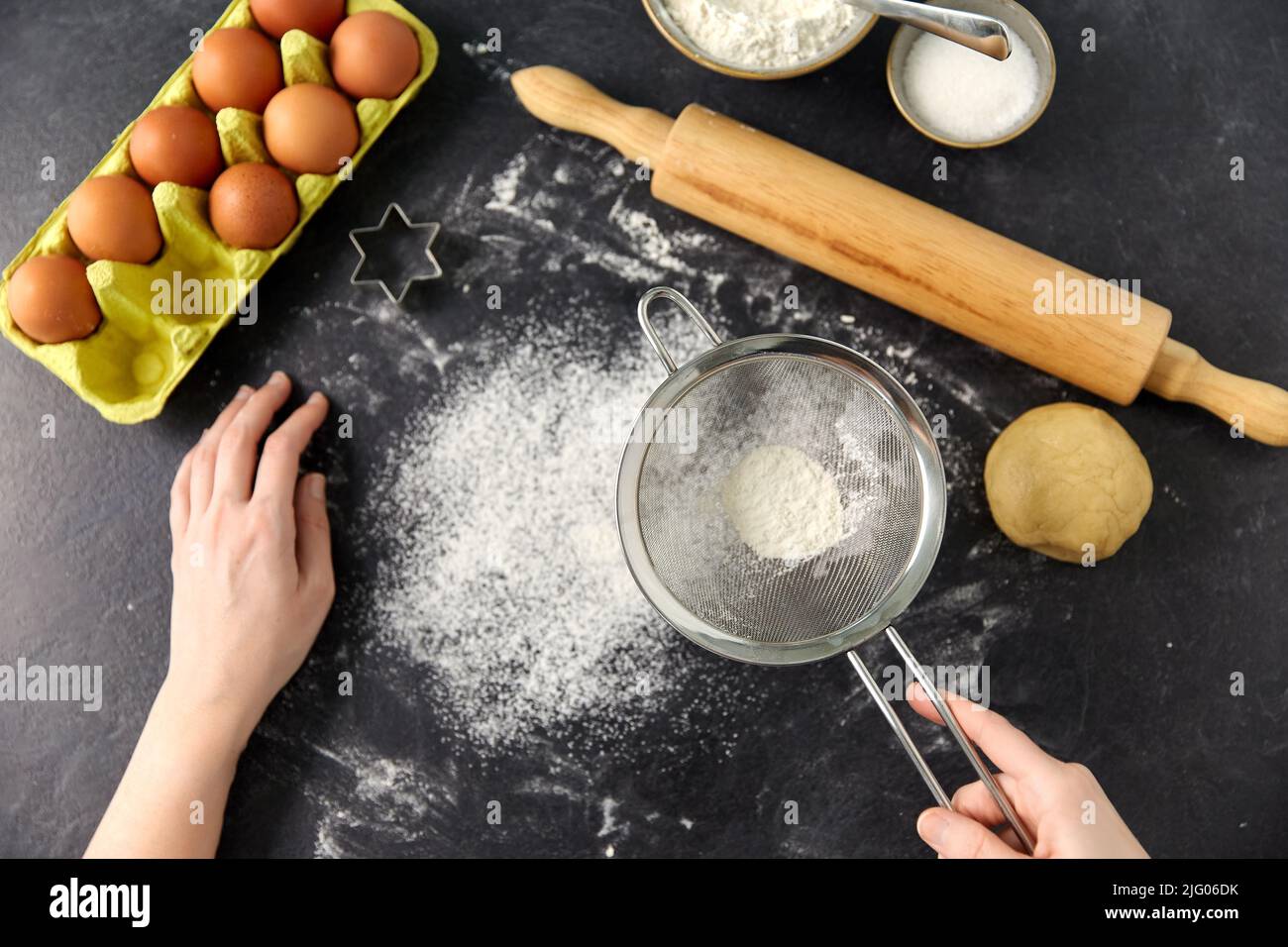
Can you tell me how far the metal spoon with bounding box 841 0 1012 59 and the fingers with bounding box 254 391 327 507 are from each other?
36.5 inches

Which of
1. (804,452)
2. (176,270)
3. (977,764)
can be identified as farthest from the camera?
(176,270)

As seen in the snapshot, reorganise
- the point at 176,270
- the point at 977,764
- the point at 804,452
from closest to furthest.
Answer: the point at 977,764
the point at 804,452
the point at 176,270

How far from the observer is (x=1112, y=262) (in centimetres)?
141

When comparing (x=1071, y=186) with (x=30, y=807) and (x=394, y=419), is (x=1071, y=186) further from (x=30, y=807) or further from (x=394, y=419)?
(x=30, y=807)

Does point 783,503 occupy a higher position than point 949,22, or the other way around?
point 949,22

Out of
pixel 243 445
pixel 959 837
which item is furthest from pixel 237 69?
pixel 959 837

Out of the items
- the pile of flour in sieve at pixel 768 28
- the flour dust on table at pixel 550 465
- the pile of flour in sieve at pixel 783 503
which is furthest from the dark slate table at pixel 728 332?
the pile of flour in sieve at pixel 783 503

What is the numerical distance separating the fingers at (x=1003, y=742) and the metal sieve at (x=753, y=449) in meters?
0.04

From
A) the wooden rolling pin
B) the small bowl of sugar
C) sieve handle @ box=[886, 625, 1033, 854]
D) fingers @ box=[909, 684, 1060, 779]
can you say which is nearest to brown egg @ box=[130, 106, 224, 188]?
the wooden rolling pin

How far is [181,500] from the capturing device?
4.65 ft

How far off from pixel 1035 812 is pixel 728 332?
752 mm

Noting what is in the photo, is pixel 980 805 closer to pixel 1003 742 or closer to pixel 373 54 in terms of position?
pixel 1003 742

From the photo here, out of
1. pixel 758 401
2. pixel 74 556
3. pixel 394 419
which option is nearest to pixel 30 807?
pixel 74 556

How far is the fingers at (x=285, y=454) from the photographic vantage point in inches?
54.5
